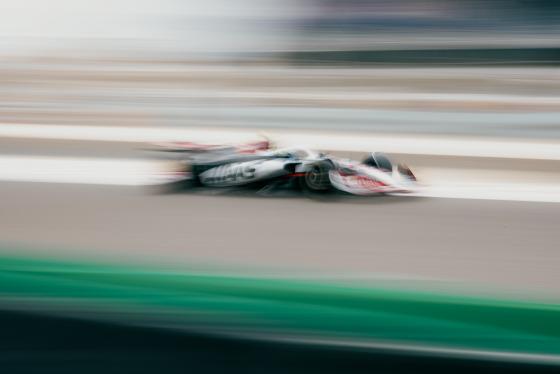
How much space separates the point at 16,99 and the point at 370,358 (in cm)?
761

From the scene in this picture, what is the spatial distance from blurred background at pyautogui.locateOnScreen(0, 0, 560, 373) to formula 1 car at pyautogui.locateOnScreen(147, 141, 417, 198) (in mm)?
101

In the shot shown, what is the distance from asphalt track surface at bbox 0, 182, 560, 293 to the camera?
6.13 feet

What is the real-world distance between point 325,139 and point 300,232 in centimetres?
322

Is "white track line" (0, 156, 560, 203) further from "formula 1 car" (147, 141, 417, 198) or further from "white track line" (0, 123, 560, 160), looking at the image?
"white track line" (0, 123, 560, 160)

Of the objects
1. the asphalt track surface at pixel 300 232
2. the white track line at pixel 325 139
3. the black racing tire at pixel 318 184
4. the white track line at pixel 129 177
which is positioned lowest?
the asphalt track surface at pixel 300 232

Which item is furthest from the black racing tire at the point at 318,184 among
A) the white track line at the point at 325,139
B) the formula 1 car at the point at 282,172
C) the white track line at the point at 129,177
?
the white track line at the point at 325,139

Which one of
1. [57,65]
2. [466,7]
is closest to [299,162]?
[466,7]

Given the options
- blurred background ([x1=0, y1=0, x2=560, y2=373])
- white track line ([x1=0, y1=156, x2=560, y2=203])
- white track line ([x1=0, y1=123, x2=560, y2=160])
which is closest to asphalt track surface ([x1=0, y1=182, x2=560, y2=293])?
blurred background ([x1=0, y1=0, x2=560, y2=373])

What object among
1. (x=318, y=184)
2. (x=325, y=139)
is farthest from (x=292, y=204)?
(x=325, y=139)

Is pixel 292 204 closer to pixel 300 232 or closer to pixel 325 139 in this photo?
pixel 300 232

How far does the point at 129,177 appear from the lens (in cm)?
347

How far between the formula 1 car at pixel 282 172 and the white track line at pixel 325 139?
192 cm

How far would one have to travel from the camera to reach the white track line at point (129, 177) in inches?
123

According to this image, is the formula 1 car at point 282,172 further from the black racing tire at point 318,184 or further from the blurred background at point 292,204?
the blurred background at point 292,204
